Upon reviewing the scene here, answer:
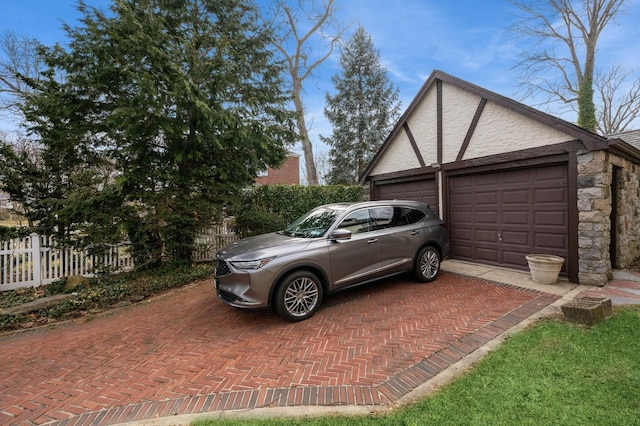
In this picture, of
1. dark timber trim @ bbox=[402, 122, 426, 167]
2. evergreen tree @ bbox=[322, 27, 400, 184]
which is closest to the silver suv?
dark timber trim @ bbox=[402, 122, 426, 167]

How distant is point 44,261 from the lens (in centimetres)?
633

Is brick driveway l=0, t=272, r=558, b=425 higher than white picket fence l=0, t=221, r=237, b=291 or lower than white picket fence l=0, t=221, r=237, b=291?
lower

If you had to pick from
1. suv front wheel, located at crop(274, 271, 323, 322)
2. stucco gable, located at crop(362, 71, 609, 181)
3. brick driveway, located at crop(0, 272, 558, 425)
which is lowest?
brick driveway, located at crop(0, 272, 558, 425)

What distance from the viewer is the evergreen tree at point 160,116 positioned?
559 cm

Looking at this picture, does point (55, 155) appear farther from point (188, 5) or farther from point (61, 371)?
point (61, 371)

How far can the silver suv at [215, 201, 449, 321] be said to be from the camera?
13.3ft

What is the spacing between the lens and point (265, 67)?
7836 mm

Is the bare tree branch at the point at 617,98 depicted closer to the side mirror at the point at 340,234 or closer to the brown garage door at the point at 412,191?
the brown garage door at the point at 412,191

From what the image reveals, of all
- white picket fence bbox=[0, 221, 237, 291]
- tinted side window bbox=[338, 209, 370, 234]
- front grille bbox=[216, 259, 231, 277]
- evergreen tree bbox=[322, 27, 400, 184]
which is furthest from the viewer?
evergreen tree bbox=[322, 27, 400, 184]

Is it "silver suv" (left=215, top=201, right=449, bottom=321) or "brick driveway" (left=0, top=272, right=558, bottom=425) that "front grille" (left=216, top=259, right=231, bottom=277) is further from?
"brick driveway" (left=0, top=272, right=558, bottom=425)

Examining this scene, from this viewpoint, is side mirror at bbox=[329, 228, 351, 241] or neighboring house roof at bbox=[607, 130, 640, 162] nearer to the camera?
side mirror at bbox=[329, 228, 351, 241]

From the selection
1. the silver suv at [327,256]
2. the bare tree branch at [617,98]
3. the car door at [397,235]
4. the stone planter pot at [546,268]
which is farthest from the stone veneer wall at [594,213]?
the bare tree branch at [617,98]

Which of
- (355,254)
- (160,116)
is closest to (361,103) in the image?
(160,116)

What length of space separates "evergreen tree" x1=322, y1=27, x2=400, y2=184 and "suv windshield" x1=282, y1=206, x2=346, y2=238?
10.9m
